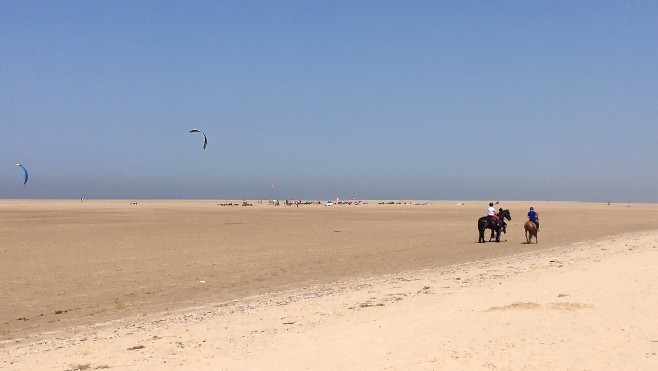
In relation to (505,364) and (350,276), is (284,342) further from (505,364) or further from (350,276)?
(350,276)

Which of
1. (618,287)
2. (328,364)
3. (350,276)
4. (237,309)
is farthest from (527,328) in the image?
(350,276)

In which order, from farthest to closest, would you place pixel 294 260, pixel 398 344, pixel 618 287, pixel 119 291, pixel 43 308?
pixel 294 260 → pixel 119 291 → pixel 43 308 → pixel 618 287 → pixel 398 344

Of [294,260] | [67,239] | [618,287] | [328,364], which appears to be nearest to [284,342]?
[328,364]

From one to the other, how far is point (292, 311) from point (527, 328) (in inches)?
176

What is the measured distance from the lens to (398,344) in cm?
862

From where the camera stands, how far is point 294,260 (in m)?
23.0

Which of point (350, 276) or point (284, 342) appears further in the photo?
point (350, 276)

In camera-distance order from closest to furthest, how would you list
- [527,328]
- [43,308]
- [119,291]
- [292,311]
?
[527,328], [292,311], [43,308], [119,291]

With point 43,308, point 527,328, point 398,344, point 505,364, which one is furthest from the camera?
point 43,308

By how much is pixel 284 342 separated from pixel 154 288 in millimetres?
8580

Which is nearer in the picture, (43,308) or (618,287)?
(618,287)

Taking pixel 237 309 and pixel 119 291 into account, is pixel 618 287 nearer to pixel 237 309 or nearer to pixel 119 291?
pixel 237 309

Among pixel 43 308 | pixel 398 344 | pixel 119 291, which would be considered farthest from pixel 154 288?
pixel 398 344

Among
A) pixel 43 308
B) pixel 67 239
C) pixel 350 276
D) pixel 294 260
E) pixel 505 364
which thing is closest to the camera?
pixel 505 364
